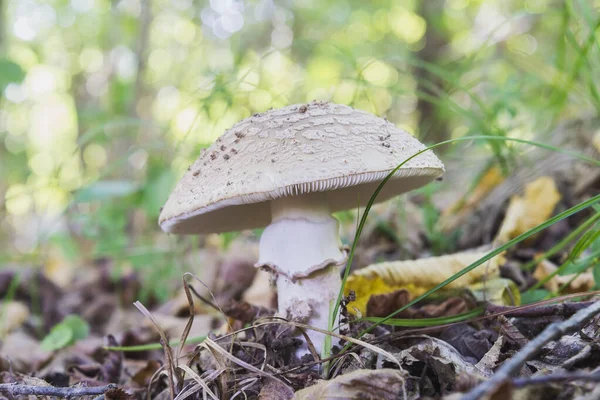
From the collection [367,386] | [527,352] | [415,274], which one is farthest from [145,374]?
[527,352]

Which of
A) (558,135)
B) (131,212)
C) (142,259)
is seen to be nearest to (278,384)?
(142,259)

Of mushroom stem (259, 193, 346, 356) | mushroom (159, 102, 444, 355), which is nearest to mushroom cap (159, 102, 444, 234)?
mushroom (159, 102, 444, 355)

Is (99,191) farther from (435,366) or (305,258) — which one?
(435,366)

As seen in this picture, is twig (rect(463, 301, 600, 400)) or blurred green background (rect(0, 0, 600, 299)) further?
blurred green background (rect(0, 0, 600, 299))

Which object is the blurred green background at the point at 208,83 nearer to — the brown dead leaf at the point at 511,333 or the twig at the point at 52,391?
the brown dead leaf at the point at 511,333

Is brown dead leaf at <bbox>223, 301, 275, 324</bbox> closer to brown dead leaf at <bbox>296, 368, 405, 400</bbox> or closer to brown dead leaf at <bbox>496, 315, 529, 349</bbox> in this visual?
brown dead leaf at <bbox>296, 368, 405, 400</bbox>

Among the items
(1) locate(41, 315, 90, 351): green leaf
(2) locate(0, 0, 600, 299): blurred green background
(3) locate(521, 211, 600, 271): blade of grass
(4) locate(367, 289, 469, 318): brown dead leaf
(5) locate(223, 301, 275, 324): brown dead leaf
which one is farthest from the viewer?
(2) locate(0, 0, 600, 299): blurred green background

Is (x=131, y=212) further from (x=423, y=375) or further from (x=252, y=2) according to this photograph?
(x=423, y=375)
